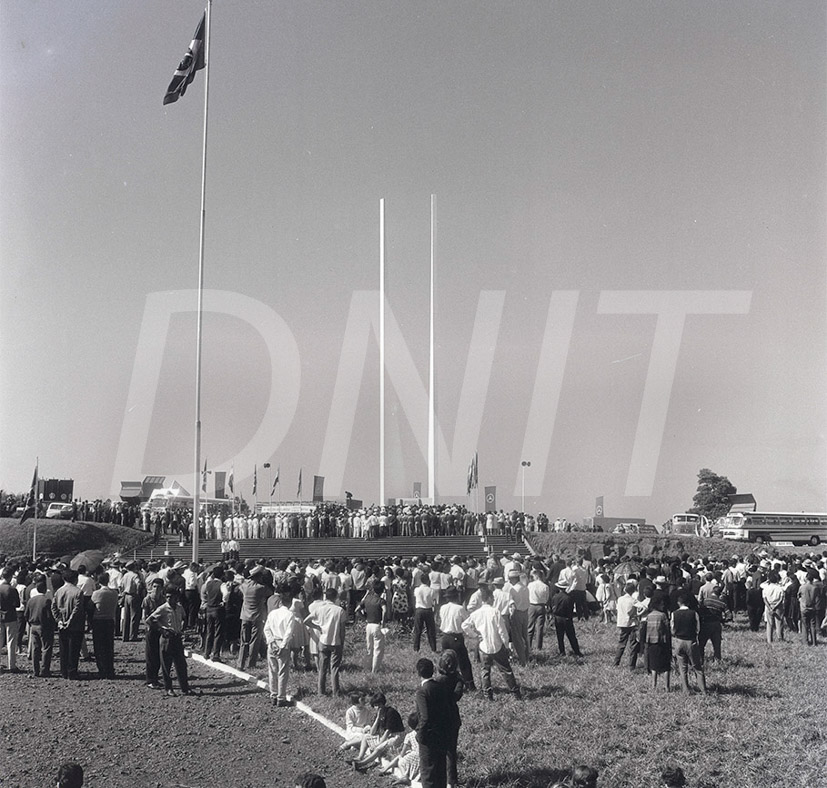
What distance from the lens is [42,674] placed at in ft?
48.4

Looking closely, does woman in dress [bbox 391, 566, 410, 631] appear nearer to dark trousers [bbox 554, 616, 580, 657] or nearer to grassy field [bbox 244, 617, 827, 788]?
grassy field [bbox 244, 617, 827, 788]

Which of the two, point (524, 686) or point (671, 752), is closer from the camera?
point (671, 752)

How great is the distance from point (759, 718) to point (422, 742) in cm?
552

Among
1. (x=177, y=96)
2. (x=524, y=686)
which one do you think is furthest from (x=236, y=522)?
(x=524, y=686)

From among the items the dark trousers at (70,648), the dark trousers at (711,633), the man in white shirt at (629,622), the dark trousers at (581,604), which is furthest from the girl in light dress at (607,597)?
the dark trousers at (70,648)

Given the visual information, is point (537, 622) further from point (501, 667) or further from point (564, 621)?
point (501, 667)

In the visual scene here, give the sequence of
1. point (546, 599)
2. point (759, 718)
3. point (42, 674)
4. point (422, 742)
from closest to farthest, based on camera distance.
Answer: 1. point (422, 742)
2. point (759, 718)
3. point (42, 674)
4. point (546, 599)

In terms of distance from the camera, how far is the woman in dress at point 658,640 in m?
12.9

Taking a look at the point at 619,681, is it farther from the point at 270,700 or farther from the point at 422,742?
the point at 422,742

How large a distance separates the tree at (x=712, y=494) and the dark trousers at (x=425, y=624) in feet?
199

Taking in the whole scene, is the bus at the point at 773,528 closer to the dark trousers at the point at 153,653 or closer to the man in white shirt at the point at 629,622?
the man in white shirt at the point at 629,622

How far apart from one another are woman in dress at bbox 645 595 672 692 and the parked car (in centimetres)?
3480

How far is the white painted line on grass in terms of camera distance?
1168 cm

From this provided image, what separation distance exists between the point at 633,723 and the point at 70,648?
890 cm
